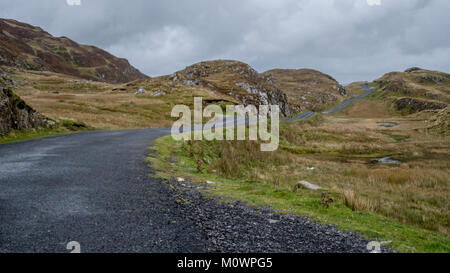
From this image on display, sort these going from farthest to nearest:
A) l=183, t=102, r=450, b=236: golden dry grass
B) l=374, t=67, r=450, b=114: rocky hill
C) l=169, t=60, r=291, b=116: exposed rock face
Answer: l=374, t=67, r=450, b=114: rocky hill → l=169, t=60, r=291, b=116: exposed rock face → l=183, t=102, r=450, b=236: golden dry grass

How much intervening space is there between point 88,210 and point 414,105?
5456 inches

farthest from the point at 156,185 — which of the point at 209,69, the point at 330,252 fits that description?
the point at 209,69

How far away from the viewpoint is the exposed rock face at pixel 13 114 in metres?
20.3

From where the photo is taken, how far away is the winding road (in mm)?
5496

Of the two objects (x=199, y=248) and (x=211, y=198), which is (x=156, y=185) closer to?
(x=211, y=198)

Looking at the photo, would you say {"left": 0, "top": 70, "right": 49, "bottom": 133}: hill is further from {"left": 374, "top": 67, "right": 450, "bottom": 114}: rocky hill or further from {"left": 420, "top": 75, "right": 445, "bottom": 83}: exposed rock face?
{"left": 420, "top": 75, "right": 445, "bottom": 83}: exposed rock face

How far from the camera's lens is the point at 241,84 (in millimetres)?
109500

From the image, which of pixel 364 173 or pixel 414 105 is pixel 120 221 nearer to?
pixel 364 173

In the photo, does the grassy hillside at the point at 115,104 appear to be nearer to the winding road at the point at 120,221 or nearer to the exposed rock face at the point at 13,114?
the exposed rock face at the point at 13,114

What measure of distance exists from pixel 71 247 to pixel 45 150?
14.4 metres

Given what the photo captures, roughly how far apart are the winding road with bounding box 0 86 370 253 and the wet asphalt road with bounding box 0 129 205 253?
2 cm

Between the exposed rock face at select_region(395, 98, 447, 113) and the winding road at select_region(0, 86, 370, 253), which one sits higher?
the exposed rock face at select_region(395, 98, 447, 113)

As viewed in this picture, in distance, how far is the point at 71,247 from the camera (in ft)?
16.9

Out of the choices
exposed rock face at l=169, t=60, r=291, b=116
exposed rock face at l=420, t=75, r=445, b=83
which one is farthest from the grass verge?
exposed rock face at l=420, t=75, r=445, b=83
